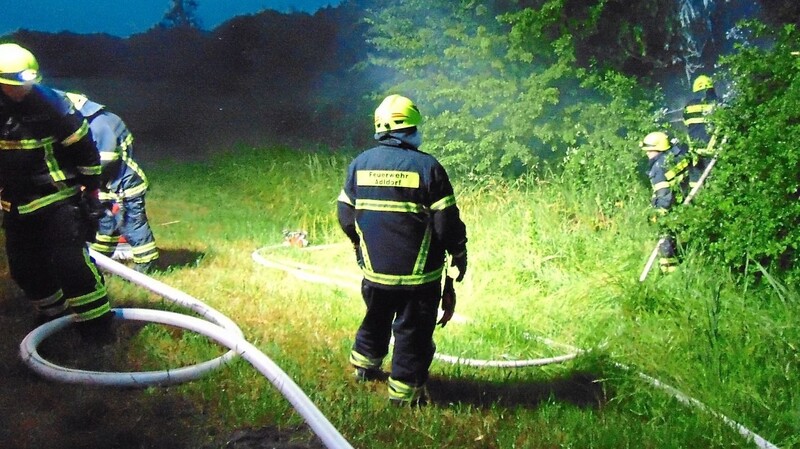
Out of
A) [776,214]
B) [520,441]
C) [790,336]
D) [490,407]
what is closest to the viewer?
[520,441]

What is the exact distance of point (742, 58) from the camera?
519 cm

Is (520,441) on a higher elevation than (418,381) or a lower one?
lower

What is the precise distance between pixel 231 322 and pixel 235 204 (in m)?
4.20

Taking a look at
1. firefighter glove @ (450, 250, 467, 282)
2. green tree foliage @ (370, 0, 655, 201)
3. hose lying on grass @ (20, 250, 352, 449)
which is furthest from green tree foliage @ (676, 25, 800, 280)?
hose lying on grass @ (20, 250, 352, 449)

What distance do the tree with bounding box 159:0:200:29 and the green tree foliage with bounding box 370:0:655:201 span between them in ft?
14.6

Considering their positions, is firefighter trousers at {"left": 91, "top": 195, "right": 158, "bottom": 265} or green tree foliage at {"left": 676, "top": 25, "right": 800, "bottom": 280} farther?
firefighter trousers at {"left": 91, "top": 195, "right": 158, "bottom": 265}

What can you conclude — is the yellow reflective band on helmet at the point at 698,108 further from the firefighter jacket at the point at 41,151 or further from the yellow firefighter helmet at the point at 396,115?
the firefighter jacket at the point at 41,151

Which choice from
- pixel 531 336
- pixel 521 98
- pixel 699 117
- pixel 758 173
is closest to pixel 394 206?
pixel 531 336

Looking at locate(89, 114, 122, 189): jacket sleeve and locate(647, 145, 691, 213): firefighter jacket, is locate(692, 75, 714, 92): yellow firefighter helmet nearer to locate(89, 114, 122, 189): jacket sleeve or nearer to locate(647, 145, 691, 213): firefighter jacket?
locate(647, 145, 691, 213): firefighter jacket

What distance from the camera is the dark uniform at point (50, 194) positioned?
376 cm

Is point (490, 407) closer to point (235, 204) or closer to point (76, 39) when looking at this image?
point (235, 204)

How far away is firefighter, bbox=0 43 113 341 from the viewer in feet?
12.2

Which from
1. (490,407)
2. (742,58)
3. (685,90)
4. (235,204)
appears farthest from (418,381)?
(685,90)

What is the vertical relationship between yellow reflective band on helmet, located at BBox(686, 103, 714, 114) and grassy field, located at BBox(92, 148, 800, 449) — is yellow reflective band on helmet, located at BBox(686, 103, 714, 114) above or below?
above
